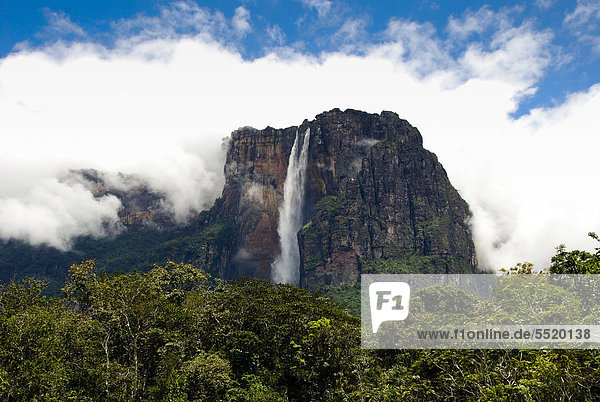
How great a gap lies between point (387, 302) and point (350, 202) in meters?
110

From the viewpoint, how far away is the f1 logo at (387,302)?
81.9ft

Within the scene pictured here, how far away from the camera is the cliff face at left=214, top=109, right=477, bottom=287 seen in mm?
133250

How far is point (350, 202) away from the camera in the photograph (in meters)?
140

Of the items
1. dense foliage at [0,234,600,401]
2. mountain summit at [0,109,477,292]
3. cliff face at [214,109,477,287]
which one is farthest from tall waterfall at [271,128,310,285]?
dense foliage at [0,234,600,401]

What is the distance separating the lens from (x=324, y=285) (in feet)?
412

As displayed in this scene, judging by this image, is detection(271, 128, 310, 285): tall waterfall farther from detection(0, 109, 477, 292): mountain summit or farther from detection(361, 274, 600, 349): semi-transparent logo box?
detection(361, 274, 600, 349): semi-transparent logo box

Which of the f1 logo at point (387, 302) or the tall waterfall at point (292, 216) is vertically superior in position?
the tall waterfall at point (292, 216)

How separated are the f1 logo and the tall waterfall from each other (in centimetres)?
11511

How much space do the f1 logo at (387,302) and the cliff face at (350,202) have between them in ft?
318

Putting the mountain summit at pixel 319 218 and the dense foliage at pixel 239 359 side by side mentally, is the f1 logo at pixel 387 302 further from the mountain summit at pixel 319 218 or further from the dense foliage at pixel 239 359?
the mountain summit at pixel 319 218

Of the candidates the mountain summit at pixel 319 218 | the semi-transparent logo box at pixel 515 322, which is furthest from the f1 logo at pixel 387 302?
the mountain summit at pixel 319 218

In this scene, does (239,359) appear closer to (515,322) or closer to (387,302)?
(387,302)

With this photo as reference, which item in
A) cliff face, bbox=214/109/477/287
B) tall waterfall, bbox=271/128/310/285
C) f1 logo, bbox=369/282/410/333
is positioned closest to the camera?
f1 logo, bbox=369/282/410/333

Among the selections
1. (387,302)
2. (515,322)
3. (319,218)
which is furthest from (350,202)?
(515,322)
